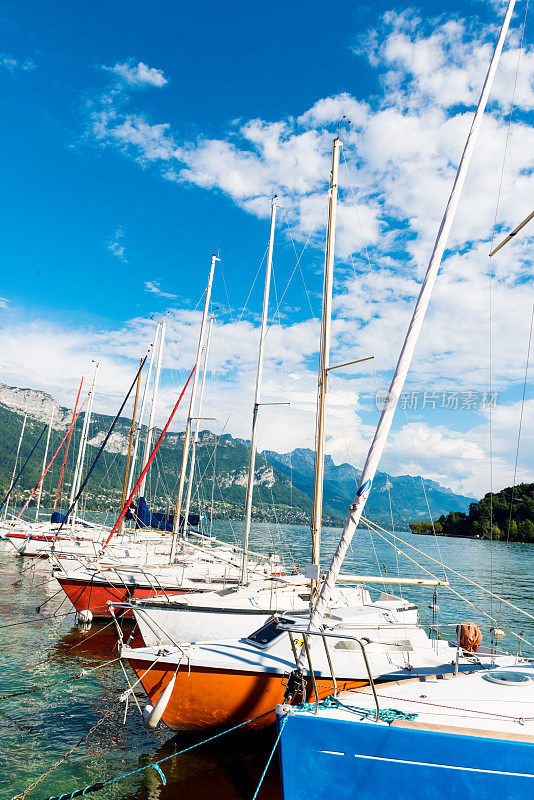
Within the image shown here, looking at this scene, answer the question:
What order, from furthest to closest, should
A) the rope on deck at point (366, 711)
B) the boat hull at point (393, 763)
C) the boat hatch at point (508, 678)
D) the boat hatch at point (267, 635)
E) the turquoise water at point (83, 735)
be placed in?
the boat hatch at point (267, 635) < the turquoise water at point (83, 735) < the boat hatch at point (508, 678) < the rope on deck at point (366, 711) < the boat hull at point (393, 763)

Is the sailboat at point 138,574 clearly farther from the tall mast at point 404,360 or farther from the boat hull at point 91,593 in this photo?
the tall mast at point 404,360

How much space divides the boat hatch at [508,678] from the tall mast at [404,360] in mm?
3584

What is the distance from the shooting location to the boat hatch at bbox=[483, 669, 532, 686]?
8781mm

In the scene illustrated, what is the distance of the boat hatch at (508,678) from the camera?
8781mm

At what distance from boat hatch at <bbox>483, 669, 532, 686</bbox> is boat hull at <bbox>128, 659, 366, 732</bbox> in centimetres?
255

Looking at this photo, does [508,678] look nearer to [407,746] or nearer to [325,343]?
[407,746]

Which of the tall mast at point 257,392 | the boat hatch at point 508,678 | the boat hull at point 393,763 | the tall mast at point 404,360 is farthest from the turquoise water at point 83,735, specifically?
the tall mast at point 257,392

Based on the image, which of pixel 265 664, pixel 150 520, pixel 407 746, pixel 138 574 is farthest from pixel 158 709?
pixel 150 520

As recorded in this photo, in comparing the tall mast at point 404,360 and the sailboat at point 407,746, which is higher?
the tall mast at point 404,360

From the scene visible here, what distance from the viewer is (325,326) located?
A: 43.9 feet

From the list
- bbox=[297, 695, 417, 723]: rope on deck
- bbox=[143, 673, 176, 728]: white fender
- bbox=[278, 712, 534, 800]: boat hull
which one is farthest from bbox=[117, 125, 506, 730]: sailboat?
bbox=[278, 712, 534, 800]: boat hull

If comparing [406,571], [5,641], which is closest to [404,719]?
[5,641]

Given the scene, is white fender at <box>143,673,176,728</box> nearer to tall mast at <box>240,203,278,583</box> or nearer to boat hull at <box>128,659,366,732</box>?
boat hull at <box>128,659,366,732</box>

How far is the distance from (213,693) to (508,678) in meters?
5.80
